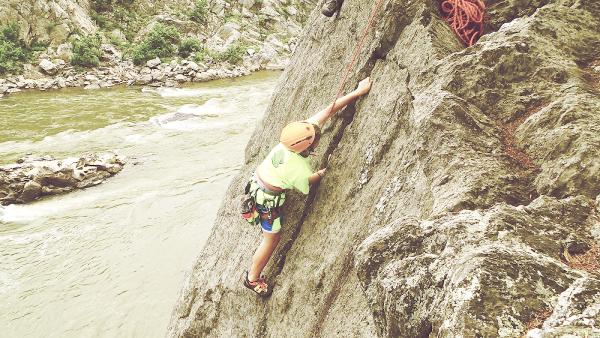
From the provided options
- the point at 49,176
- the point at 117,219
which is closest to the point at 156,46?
the point at 49,176

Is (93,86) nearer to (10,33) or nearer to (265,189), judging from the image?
(10,33)

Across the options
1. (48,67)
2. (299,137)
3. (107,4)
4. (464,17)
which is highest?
(107,4)

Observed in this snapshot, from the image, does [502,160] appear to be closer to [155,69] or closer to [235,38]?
[155,69]

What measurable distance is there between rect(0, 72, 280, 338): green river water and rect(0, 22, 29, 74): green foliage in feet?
41.5

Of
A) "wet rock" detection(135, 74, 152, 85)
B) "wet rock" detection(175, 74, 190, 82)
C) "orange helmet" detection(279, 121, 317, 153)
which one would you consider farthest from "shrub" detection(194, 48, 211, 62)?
"orange helmet" detection(279, 121, 317, 153)

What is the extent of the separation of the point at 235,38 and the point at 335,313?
44816 millimetres

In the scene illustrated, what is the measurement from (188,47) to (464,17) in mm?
39134

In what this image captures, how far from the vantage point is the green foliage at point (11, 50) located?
3408 centimetres

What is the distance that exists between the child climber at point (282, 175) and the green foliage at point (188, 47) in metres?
38.1

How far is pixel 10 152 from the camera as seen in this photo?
18.6m

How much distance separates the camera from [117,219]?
43.2ft

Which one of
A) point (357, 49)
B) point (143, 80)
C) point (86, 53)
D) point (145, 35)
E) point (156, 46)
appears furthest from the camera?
point (145, 35)

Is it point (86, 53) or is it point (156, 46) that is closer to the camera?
point (86, 53)

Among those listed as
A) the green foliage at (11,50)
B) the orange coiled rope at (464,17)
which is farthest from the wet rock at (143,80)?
the orange coiled rope at (464,17)
